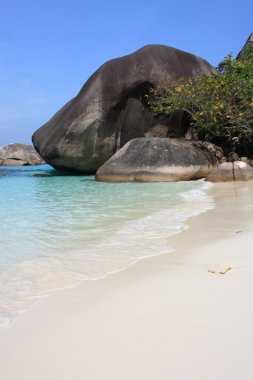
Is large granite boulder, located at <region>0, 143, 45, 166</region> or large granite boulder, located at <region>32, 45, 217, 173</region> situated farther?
large granite boulder, located at <region>0, 143, 45, 166</region>

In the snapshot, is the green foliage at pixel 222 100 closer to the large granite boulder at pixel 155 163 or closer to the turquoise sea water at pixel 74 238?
the large granite boulder at pixel 155 163

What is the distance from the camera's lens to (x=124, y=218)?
5027mm

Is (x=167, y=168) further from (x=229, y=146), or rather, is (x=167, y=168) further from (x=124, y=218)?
(x=124, y=218)

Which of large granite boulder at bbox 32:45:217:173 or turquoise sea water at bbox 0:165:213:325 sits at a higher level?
large granite boulder at bbox 32:45:217:173

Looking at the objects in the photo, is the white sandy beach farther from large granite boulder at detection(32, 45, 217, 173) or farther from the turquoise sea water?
large granite boulder at detection(32, 45, 217, 173)

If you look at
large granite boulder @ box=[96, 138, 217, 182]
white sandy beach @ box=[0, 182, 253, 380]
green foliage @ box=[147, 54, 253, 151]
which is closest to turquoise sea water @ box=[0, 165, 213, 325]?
white sandy beach @ box=[0, 182, 253, 380]

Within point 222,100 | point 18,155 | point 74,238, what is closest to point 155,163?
point 222,100

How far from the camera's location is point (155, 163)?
11367 millimetres

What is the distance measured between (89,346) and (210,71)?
1468 centimetres

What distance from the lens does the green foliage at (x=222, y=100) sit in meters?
12.1

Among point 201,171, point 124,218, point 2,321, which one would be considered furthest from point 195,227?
point 201,171

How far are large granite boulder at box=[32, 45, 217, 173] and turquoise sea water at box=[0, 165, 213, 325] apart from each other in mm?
7573

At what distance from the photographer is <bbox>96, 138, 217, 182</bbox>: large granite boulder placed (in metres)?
11.3

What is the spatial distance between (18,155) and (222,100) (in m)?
22.1
